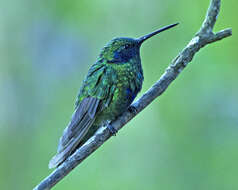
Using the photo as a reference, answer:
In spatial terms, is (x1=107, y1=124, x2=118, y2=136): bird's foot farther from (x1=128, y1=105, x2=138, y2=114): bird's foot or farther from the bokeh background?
the bokeh background

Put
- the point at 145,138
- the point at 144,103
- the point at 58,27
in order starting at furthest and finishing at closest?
the point at 58,27 → the point at 145,138 → the point at 144,103

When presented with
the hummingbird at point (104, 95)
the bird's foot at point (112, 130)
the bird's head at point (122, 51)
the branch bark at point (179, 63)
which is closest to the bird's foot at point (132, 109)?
the branch bark at point (179, 63)

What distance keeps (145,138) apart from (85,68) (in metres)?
1.87

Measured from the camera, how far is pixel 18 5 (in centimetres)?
789

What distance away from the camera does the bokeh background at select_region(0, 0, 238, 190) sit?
5832 mm

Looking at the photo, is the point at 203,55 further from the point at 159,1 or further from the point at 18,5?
the point at 18,5

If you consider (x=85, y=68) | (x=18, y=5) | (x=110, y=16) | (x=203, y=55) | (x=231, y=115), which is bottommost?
(x=231, y=115)

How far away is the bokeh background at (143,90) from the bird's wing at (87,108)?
8.08ft

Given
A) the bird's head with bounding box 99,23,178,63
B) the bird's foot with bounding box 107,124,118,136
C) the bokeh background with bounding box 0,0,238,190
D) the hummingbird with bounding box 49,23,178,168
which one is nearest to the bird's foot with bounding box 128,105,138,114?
the hummingbird with bounding box 49,23,178,168

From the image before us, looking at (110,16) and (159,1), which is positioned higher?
(110,16)

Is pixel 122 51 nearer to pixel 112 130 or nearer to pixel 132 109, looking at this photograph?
pixel 132 109

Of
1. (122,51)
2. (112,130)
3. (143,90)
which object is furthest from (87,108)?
(143,90)

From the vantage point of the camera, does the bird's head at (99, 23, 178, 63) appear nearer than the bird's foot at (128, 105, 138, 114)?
No

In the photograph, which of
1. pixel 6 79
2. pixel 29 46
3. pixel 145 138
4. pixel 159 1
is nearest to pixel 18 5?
pixel 29 46
